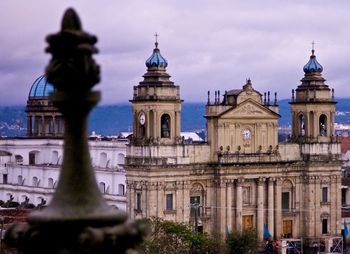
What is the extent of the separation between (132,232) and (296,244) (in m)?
77.5

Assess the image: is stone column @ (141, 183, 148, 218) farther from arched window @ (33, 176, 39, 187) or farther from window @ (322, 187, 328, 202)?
arched window @ (33, 176, 39, 187)

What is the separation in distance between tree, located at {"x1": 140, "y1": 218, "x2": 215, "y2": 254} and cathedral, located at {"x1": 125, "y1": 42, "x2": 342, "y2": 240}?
27.5 feet

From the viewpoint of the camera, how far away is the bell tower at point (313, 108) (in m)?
90.1

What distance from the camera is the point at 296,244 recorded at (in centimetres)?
8744

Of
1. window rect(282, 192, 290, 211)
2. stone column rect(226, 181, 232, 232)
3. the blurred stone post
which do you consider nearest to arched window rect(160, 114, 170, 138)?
stone column rect(226, 181, 232, 232)

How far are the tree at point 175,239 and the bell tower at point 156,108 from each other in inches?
353

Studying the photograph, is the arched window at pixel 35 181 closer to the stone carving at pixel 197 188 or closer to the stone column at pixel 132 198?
the stone carving at pixel 197 188

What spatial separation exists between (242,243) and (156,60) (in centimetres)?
1417

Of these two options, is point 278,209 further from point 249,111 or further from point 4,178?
point 4,178

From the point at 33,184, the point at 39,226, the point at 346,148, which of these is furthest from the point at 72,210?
the point at 346,148

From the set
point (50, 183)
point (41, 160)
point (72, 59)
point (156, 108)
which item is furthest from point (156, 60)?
point (72, 59)

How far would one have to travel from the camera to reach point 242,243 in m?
78.1

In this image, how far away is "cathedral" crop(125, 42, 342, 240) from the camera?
81.4m

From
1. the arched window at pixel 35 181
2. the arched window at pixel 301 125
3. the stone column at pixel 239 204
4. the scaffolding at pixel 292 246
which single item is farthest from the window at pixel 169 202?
the arched window at pixel 35 181
